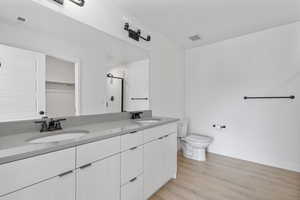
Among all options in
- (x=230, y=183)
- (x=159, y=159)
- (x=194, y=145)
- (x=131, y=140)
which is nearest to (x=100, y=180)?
(x=131, y=140)

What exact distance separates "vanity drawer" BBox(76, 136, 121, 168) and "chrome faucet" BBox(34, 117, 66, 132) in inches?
17.7

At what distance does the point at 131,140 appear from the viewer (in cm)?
130

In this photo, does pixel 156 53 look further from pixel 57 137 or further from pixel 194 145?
pixel 57 137

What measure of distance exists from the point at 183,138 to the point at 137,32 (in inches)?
77.7

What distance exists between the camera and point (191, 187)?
179 cm

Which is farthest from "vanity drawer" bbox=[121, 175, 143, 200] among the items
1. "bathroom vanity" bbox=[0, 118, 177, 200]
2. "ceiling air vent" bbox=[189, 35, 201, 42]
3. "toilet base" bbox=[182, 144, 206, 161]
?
"ceiling air vent" bbox=[189, 35, 201, 42]

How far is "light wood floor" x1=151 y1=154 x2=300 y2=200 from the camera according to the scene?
163cm

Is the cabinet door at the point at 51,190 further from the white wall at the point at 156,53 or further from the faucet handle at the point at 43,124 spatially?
the white wall at the point at 156,53

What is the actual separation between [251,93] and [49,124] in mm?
2869

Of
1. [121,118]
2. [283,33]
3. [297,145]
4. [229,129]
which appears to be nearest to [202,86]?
[229,129]

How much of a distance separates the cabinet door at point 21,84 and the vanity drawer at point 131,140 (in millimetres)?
741

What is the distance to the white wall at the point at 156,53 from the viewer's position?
→ 146 cm

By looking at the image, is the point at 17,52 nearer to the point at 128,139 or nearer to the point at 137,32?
the point at 128,139

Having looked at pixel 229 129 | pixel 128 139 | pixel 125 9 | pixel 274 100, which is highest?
pixel 125 9
